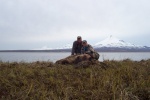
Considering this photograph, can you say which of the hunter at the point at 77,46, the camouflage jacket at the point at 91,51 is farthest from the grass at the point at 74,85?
the hunter at the point at 77,46

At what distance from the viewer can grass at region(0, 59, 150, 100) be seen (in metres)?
4.69

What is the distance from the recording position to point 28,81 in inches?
212

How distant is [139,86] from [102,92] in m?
0.81

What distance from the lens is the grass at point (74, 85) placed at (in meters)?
4.69

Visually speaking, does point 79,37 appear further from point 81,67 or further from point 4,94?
point 4,94

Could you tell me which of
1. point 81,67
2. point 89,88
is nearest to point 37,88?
point 89,88

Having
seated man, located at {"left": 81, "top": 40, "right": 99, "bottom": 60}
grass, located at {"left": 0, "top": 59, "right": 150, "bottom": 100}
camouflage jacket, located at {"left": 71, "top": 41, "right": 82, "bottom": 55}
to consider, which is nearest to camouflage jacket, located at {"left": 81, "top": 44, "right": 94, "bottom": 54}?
seated man, located at {"left": 81, "top": 40, "right": 99, "bottom": 60}

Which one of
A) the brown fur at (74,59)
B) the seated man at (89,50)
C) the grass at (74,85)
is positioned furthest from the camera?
the seated man at (89,50)

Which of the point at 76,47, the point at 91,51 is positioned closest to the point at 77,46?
the point at 76,47

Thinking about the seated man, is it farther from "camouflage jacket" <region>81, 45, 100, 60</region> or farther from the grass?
the grass

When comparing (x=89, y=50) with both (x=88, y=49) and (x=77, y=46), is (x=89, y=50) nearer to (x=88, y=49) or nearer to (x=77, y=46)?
(x=88, y=49)

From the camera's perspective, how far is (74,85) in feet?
17.3

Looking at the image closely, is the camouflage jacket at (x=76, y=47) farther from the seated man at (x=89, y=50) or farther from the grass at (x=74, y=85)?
the grass at (x=74, y=85)

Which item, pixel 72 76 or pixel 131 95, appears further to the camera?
pixel 72 76
